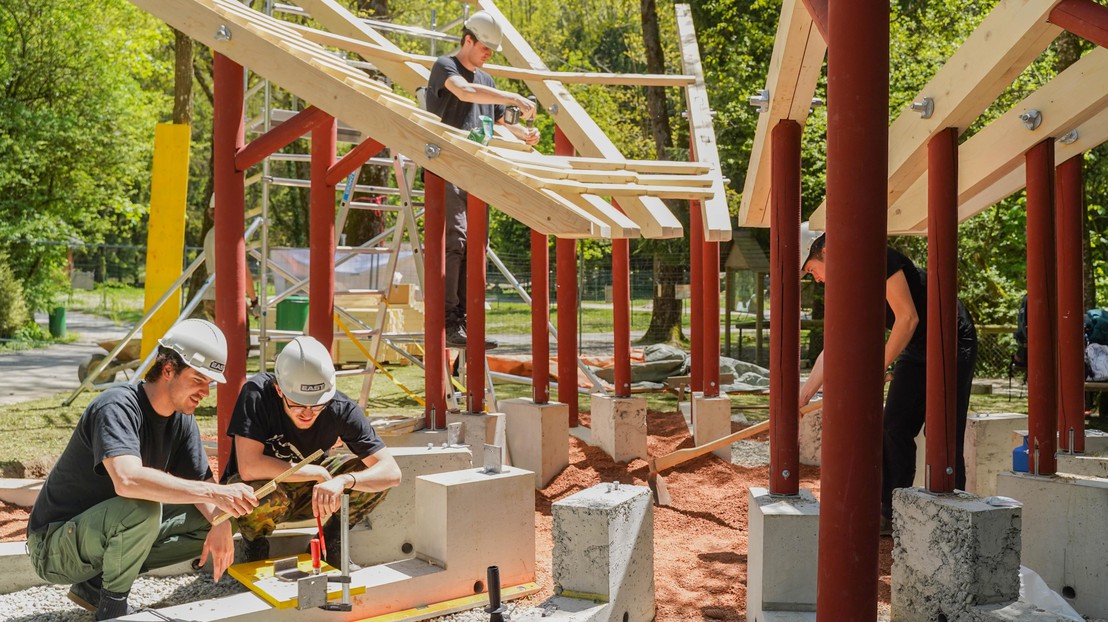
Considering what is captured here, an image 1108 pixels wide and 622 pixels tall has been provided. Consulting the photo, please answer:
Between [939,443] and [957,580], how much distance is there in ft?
1.91

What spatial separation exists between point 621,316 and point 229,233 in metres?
3.44

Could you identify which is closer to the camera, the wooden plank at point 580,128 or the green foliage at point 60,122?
the wooden plank at point 580,128

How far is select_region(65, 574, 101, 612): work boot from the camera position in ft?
13.5

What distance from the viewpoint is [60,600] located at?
183 inches

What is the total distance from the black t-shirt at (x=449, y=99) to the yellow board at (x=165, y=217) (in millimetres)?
4609

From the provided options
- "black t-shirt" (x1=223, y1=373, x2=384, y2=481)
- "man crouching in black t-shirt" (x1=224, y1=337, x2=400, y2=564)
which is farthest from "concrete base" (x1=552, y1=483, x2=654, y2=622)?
"black t-shirt" (x1=223, y1=373, x2=384, y2=481)

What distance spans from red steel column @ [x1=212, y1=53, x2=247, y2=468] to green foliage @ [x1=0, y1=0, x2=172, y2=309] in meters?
16.2

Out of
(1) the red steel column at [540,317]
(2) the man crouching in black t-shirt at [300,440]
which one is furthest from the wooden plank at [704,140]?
(2) the man crouching in black t-shirt at [300,440]

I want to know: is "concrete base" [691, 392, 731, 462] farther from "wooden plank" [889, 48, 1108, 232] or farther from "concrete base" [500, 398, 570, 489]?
"wooden plank" [889, 48, 1108, 232]

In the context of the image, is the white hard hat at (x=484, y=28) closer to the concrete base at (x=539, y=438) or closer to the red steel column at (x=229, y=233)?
the red steel column at (x=229, y=233)

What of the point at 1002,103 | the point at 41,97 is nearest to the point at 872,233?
the point at 1002,103

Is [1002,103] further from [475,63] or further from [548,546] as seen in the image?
[548,546]

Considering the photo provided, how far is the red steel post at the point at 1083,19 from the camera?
3363mm

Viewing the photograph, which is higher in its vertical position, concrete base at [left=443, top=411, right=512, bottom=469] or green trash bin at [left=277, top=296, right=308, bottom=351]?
green trash bin at [left=277, top=296, right=308, bottom=351]
